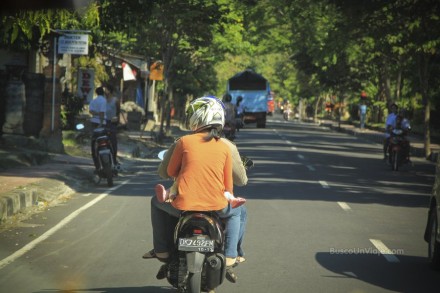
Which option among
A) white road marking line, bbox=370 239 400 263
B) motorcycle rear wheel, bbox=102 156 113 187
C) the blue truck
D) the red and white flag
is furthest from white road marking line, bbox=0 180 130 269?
the blue truck

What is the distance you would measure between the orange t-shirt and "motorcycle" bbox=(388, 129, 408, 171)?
736 inches

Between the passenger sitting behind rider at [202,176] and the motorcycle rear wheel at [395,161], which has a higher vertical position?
the passenger sitting behind rider at [202,176]

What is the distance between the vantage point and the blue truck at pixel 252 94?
62.2 meters

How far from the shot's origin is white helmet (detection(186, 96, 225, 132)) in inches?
272

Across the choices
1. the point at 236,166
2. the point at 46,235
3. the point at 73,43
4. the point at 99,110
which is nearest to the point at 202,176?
the point at 236,166

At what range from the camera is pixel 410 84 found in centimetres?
4772

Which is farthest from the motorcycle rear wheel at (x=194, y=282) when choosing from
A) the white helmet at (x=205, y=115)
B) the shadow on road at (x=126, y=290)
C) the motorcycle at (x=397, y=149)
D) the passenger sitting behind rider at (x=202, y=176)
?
the motorcycle at (x=397, y=149)

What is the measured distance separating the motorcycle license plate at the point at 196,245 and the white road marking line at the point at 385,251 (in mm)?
3945

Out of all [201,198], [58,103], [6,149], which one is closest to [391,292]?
[201,198]

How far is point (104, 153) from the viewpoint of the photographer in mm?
17312

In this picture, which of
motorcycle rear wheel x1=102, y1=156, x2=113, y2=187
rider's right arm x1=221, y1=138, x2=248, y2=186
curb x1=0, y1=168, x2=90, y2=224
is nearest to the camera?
rider's right arm x1=221, y1=138, x2=248, y2=186

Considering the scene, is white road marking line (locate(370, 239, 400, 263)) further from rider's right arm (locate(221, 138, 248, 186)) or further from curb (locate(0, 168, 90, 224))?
curb (locate(0, 168, 90, 224))

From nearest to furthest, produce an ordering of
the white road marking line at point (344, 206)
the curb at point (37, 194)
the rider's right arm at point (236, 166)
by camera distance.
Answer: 1. the rider's right arm at point (236, 166)
2. the curb at point (37, 194)
3. the white road marking line at point (344, 206)

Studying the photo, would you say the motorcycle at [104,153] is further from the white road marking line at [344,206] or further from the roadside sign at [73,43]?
the roadside sign at [73,43]
